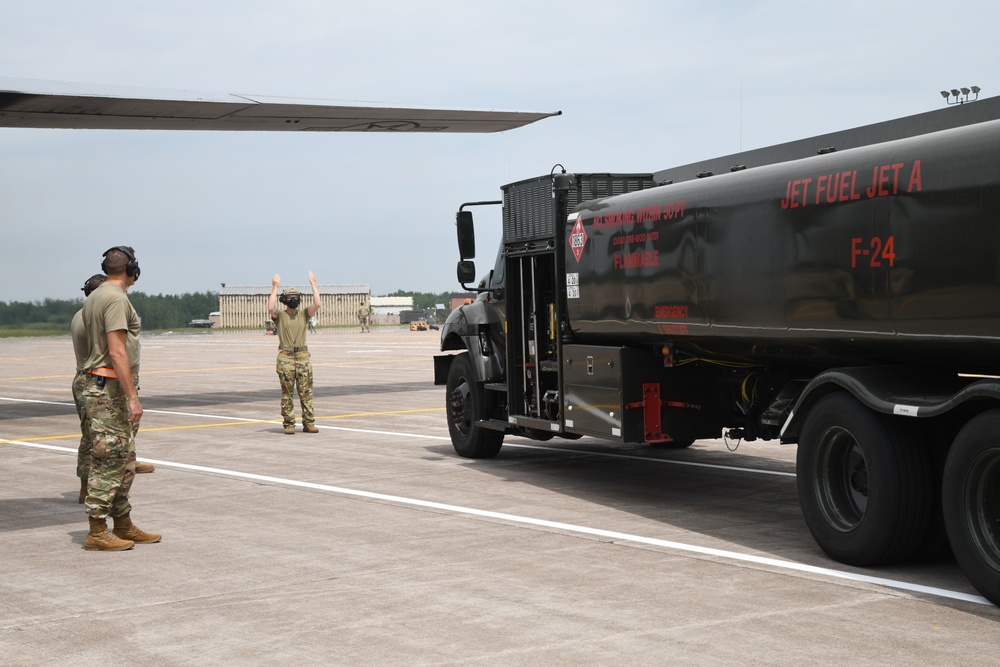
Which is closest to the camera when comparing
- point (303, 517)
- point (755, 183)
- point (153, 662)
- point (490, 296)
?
point (153, 662)

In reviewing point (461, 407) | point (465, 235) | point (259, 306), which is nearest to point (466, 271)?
point (465, 235)

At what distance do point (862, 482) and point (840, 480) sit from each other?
0.62 feet

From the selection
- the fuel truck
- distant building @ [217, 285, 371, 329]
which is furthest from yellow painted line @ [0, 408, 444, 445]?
distant building @ [217, 285, 371, 329]

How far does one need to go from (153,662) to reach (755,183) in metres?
5.51

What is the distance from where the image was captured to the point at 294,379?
58.5 ft

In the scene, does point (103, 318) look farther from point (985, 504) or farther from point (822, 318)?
point (985, 504)

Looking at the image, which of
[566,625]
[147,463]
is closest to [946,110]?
[566,625]

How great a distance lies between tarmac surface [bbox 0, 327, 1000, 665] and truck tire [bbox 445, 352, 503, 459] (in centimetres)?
31

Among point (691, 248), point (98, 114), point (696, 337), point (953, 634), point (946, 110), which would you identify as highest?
point (98, 114)

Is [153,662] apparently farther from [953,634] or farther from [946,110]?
[946,110]

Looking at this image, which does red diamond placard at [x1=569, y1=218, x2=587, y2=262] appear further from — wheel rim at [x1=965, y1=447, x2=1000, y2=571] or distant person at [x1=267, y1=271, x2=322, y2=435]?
distant person at [x1=267, y1=271, x2=322, y2=435]

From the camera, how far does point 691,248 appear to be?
9.57m

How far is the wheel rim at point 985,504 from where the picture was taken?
684cm

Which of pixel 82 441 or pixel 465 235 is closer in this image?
pixel 82 441
